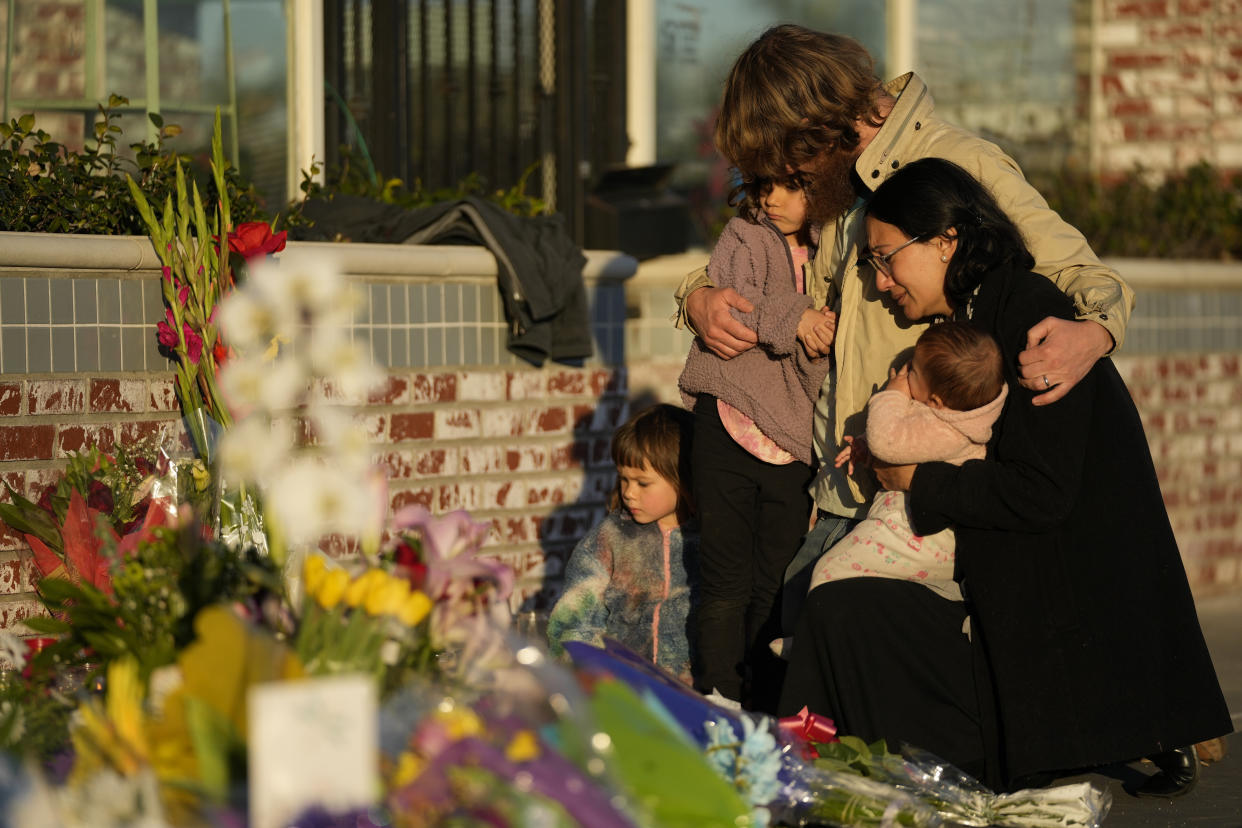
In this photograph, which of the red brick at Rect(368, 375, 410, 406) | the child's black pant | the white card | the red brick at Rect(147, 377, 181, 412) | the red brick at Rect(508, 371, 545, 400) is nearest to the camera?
the white card

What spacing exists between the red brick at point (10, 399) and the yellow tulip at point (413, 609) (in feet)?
7.41

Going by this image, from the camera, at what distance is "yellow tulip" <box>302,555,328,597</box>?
2137 mm

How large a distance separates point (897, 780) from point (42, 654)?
165 cm

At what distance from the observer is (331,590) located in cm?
211

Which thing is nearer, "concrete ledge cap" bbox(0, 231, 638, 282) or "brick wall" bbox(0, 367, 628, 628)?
"concrete ledge cap" bbox(0, 231, 638, 282)

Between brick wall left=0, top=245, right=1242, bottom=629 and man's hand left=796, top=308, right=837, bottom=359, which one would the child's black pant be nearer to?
man's hand left=796, top=308, right=837, bottom=359

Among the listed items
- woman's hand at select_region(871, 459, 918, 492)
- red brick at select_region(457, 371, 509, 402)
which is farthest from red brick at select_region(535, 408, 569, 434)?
woman's hand at select_region(871, 459, 918, 492)

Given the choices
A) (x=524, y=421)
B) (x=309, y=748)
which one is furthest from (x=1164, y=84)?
(x=309, y=748)

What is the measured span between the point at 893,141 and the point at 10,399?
236 cm

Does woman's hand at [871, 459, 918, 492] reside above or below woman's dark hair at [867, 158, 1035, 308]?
below

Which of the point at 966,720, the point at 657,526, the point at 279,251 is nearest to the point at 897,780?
the point at 966,720

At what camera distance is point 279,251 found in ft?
14.4

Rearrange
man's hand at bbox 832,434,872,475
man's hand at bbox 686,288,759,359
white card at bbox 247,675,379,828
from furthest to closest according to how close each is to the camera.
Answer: man's hand at bbox 686,288,759,359 < man's hand at bbox 832,434,872,475 < white card at bbox 247,675,379,828

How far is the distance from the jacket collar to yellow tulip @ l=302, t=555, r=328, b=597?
2.02 metres
